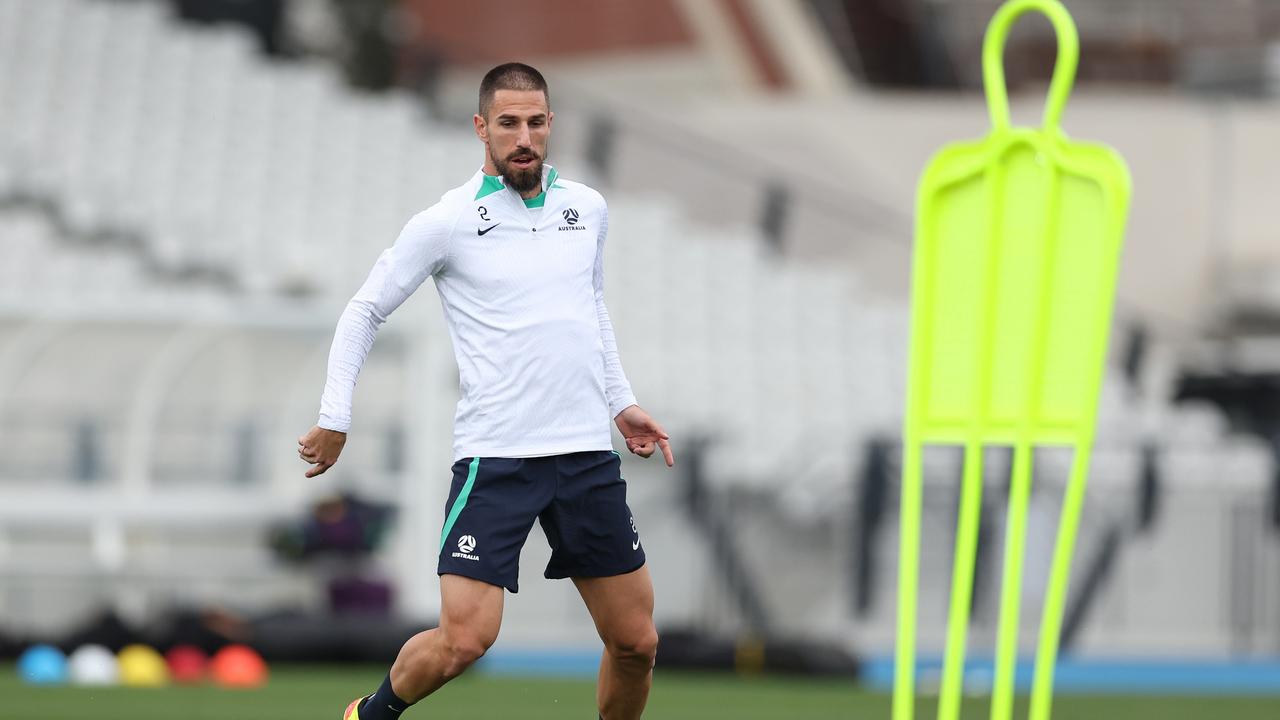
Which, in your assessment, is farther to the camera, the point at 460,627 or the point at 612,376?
the point at 612,376

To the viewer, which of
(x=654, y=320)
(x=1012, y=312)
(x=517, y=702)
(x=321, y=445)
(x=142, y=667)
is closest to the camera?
(x=1012, y=312)

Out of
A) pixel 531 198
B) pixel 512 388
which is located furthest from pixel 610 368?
pixel 531 198

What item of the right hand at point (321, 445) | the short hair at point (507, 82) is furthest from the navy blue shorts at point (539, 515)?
the short hair at point (507, 82)

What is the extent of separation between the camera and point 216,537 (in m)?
13.7

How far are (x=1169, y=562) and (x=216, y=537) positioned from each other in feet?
22.3

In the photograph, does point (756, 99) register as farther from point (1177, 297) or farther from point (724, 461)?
point (724, 461)

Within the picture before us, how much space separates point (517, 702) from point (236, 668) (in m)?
2.17

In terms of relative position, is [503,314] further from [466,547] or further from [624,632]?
[624,632]

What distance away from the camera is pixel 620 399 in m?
5.62

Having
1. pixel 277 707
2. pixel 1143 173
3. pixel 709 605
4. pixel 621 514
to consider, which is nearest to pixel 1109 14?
pixel 1143 173

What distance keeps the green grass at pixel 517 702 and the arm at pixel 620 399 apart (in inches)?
155

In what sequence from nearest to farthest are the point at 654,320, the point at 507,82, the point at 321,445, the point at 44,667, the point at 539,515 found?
1. the point at 321,445
2. the point at 507,82
3. the point at 539,515
4. the point at 44,667
5. the point at 654,320

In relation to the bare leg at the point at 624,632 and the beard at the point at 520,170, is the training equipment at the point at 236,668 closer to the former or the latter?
the bare leg at the point at 624,632

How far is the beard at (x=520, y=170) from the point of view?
525 cm
